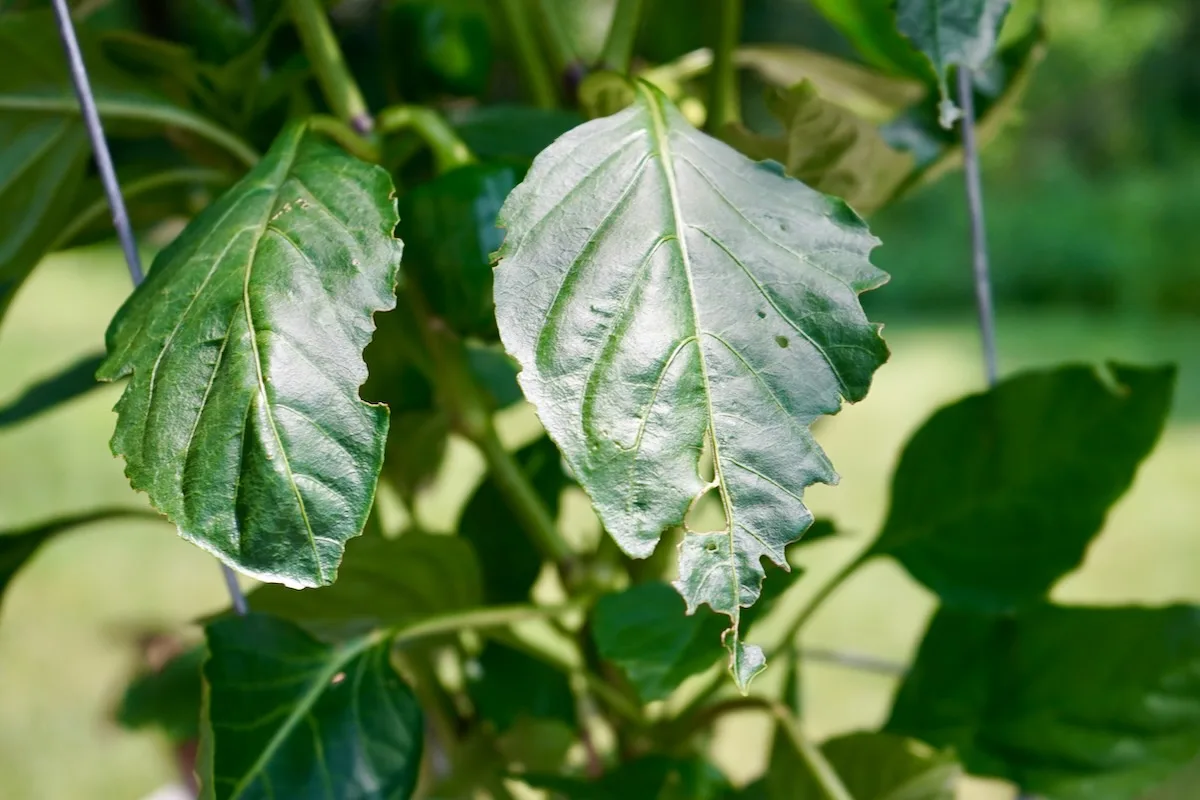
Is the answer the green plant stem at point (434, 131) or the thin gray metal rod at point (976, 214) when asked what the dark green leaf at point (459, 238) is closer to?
the green plant stem at point (434, 131)

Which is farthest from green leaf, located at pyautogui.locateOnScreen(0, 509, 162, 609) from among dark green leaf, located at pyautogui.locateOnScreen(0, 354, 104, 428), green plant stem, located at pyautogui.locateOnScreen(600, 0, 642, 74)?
green plant stem, located at pyautogui.locateOnScreen(600, 0, 642, 74)

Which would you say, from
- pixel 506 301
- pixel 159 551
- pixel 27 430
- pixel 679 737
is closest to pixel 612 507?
pixel 506 301

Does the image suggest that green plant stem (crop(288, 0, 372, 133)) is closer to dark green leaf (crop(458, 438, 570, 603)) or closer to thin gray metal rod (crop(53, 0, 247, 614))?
thin gray metal rod (crop(53, 0, 247, 614))

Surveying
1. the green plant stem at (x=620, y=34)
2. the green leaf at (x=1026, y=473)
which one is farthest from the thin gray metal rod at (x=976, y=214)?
the green plant stem at (x=620, y=34)

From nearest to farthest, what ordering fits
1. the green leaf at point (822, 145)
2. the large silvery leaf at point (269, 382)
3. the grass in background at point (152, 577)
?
the large silvery leaf at point (269, 382) → the green leaf at point (822, 145) → the grass in background at point (152, 577)

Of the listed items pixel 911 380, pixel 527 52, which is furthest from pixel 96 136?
pixel 911 380

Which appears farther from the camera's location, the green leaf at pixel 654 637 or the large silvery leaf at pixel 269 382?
the green leaf at pixel 654 637
